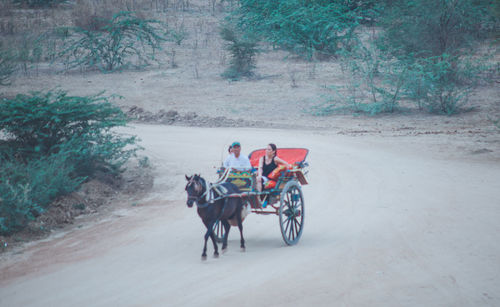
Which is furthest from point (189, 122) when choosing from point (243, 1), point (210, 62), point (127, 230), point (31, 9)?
point (31, 9)

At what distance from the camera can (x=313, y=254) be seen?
7414 mm

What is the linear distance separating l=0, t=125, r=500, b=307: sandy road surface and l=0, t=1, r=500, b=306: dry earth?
3 cm

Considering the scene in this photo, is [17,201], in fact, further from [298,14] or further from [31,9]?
[31,9]

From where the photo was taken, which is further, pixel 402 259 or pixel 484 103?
pixel 484 103

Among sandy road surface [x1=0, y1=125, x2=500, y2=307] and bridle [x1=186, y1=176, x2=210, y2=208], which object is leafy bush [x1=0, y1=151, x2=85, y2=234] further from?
bridle [x1=186, y1=176, x2=210, y2=208]

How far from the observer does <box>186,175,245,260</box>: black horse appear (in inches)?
261

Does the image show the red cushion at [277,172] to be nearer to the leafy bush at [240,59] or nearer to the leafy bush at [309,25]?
the leafy bush at [240,59]

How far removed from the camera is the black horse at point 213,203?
6637mm

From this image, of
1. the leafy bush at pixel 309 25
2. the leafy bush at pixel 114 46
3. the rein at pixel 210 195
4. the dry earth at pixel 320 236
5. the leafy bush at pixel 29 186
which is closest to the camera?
the dry earth at pixel 320 236

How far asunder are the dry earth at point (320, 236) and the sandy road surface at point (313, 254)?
0.09 ft

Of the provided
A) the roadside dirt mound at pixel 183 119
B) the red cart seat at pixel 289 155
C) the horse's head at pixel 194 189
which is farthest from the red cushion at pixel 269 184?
the roadside dirt mound at pixel 183 119

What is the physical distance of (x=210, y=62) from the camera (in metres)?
31.5

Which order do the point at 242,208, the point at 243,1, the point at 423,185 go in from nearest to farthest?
the point at 242,208 < the point at 423,185 < the point at 243,1

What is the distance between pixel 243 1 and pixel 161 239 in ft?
100
